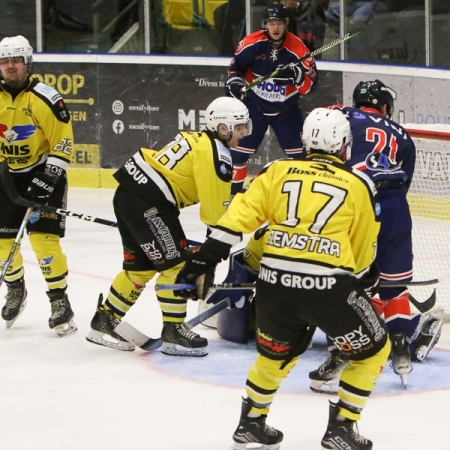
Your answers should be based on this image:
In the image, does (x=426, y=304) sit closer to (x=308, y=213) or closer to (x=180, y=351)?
(x=180, y=351)

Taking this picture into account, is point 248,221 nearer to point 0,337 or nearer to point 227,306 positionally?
point 227,306

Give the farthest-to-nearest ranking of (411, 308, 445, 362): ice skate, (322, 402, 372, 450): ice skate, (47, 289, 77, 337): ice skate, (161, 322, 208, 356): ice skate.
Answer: (47, 289, 77, 337): ice skate, (161, 322, 208, 356): ice skate, (411, 308, 445, 362): ice skate, (322, 402, 372, 450): ice skate

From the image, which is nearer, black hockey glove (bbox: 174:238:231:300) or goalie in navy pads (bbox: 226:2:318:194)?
black hockey glove (bbox: 174:238:231:300)

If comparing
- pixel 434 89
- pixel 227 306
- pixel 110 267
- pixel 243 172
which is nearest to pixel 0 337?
pixel 227 306

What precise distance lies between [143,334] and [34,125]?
3.43 feet

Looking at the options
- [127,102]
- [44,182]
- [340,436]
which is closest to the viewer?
[340,436]

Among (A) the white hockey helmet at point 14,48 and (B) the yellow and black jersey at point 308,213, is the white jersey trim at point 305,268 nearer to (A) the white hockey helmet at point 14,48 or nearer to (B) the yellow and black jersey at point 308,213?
(B) the yellow and black jersey at point 308,213

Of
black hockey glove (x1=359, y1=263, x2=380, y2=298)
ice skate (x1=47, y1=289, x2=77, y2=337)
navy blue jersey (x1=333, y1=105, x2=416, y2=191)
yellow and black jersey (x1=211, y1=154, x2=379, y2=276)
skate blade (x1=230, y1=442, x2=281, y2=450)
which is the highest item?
navy blue jersey (x1=333, y1=105, x2=416, y2=191)

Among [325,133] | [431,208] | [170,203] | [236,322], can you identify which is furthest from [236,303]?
[431,208]

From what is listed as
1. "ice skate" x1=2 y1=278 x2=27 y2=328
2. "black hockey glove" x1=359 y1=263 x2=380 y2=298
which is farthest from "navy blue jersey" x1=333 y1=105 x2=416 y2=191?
"ice skate" x1=2 y1=278 x2=27 y2=328

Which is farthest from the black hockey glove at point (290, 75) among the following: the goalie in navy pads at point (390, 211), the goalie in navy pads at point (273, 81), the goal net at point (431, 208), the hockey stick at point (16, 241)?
the goalie in navy pads at point (390, 211)

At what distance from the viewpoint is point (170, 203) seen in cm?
468

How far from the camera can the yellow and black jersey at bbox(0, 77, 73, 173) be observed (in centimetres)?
509

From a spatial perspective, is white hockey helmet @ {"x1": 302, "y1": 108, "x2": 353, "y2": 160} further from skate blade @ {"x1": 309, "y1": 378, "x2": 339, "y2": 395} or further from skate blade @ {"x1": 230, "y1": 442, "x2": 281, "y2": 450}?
skate blade @ {"x1": 309, "y1": 378, "x2": 339, "y2": 395}
